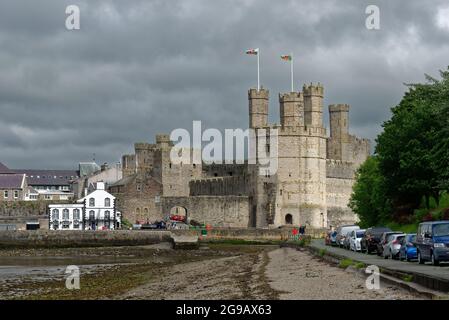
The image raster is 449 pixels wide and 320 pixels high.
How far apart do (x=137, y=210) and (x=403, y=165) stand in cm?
5606

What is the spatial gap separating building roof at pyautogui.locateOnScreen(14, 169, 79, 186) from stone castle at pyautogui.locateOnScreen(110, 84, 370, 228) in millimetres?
60836

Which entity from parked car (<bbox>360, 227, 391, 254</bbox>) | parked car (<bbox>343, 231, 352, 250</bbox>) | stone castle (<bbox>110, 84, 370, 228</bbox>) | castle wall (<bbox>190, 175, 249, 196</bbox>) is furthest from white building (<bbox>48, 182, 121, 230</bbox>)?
parked car (<bbox>360, 227, 391, 254</bbox>)

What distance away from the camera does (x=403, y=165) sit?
5588cm

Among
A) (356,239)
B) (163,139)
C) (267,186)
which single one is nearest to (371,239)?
(356,239)

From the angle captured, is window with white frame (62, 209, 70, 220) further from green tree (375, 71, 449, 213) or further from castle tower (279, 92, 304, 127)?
green tree (375, 71, 449, 213)

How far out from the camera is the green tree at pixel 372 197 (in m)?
65.7

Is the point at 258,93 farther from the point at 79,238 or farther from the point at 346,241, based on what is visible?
the point at 346,241

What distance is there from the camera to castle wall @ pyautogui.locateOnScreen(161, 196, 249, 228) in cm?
10406

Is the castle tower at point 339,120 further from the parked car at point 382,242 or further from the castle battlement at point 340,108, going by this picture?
the parked car at point 382,242

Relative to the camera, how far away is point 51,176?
180 m

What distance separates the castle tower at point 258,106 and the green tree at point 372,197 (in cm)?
2974
